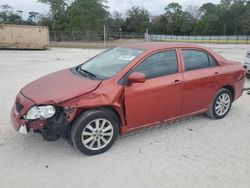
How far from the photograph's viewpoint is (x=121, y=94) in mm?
3447

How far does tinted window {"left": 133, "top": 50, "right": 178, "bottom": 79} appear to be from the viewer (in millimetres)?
3709

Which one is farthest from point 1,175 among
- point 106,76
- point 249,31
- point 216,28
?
point 216,28

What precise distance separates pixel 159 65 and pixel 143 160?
4.86 ft

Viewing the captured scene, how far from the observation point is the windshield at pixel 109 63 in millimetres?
3688

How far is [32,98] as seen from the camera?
329 cm

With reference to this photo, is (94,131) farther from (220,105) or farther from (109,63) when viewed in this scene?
(220,105)

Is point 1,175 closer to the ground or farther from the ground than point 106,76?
closer to the ground

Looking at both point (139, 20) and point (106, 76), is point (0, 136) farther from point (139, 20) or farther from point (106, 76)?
point (139, 20)

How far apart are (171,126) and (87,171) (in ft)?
6.23

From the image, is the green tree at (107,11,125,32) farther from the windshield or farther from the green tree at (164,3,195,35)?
the windshield

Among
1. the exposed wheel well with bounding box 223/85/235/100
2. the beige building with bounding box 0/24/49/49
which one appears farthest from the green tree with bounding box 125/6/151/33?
the exposed wheel well with bounding box 223/85/235/100

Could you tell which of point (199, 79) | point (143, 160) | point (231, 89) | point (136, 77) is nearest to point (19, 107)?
point (136, 77)

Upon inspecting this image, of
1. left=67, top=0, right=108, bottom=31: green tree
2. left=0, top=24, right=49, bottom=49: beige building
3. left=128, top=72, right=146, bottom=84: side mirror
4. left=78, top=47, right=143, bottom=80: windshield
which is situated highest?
left=67, top=0, right=108, bottom=31: green tree

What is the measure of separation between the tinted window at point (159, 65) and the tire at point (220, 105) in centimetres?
121
